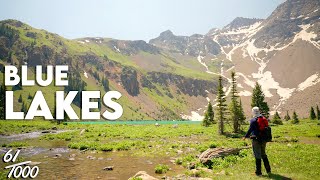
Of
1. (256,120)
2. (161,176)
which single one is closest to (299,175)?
(256,120)

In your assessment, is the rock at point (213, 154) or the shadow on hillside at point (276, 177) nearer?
the shadow on hillside at point (276, 177)

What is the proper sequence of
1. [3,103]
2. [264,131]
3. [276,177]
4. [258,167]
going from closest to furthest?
[276,177], [264,131], [258,167], [3,103]

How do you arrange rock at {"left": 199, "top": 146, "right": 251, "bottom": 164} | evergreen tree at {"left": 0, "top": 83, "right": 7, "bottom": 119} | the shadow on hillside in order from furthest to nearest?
evergreen tree at {"left": 0, "top": 83, "right": 7, "bottom": 119}
rock at {"left": 199, "top": 146, "right": 251, "bottom": 164}
the shadow on hillside

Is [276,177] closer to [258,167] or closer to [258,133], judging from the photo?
[258,167]

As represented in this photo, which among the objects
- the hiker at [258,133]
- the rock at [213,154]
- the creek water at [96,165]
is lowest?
the creek water at [96,165]

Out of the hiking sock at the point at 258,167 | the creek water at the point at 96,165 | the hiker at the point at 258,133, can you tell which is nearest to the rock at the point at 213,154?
the creek water at the point at 96,165

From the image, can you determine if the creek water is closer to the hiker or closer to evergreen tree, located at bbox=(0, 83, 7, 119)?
the hiker

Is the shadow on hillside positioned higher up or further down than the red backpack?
further down

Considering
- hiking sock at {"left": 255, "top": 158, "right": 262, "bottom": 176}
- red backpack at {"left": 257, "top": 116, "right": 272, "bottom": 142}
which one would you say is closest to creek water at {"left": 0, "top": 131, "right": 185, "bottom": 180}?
hiking sock at {"left": 255, "top": 158, "right": 262, "bottom": 176}

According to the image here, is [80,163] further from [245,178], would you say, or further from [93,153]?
[245,178]

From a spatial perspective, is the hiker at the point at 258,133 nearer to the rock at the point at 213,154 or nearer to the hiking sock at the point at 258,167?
the hiking sock at the point at 258,167

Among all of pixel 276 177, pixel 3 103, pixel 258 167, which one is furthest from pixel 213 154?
pixel 3 103

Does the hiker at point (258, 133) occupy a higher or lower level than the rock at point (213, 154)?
higher

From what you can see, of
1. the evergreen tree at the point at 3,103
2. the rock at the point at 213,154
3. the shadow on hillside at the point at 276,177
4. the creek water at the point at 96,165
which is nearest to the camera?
the shadow on hillside at the point at 276,177
